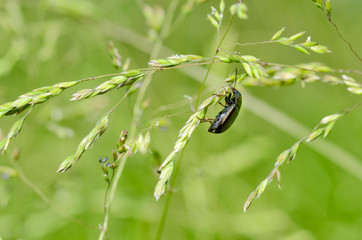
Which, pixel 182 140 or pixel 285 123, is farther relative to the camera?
pixel 285 123

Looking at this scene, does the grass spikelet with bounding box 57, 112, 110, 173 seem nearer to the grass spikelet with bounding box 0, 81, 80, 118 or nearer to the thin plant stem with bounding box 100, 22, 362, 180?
the grass spikelet with bounding box 0, 81, 80, 118

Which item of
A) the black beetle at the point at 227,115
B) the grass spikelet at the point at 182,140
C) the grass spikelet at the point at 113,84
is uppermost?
the grass spikelet at the point at 113,84

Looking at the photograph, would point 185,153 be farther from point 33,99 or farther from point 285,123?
point 33,99

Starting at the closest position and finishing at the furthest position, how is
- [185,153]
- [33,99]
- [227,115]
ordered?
1. [33,99]
2. [227,115]
3. [185,153]

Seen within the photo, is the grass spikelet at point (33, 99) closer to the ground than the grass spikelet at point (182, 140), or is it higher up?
higher up

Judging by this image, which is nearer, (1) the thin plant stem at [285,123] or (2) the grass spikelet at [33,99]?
(2) the grass spikelet at [33,99]

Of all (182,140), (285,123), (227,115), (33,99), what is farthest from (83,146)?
(285,123)

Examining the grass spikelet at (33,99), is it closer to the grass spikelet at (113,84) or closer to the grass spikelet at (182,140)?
the grass spikelet at (113,84)

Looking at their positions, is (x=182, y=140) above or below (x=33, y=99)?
below

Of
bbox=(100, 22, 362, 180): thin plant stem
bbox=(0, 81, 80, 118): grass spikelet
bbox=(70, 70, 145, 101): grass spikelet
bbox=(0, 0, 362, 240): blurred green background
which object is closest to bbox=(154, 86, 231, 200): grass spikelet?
bbox=(70, 70, 145, 101): grass spikelet

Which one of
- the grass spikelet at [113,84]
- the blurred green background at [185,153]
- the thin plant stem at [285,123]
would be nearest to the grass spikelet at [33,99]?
the grass spikelet at [113,84]
